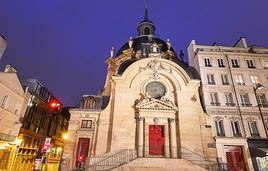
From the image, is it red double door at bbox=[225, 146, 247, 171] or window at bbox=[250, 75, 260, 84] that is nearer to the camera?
red double door at bbox=[225, 146, 247, 171]

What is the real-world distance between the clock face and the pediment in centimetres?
133

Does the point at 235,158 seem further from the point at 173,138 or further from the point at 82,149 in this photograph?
the point at 82,149

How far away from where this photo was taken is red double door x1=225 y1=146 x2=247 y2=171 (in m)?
15.7

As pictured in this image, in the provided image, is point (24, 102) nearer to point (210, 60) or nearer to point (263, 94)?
point (210, 60)

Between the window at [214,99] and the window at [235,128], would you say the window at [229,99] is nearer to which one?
the window at [214,99]

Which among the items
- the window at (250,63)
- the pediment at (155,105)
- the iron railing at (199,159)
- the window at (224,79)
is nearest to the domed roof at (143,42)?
the window at (224,79)

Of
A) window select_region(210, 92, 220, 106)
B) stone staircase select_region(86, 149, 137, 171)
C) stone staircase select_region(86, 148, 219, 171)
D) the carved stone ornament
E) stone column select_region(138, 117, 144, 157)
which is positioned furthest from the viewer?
the carved stone ornament

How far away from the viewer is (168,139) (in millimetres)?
15938

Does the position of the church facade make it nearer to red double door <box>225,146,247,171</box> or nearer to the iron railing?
the iron railing

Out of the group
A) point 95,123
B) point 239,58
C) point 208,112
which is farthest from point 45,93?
point 239,58

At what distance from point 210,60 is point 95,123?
15745 millimetres

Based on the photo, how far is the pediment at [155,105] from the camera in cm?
1655

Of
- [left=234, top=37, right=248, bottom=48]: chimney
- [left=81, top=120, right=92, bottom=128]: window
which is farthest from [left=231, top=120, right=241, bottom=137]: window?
A: [left=81, top=120, right=92, bottom=128]: window

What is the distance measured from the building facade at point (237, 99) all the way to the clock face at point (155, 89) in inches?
184
